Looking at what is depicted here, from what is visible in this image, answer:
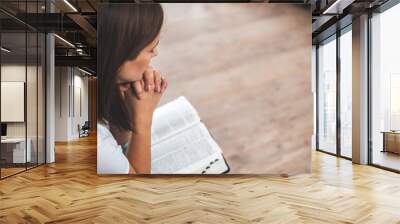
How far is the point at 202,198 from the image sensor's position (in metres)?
4.82

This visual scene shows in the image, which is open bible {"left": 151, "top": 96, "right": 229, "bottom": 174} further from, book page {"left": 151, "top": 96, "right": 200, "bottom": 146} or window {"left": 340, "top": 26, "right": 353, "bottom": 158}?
window {"left": 340, "top": 26, "right": 353, "bottom": 158}

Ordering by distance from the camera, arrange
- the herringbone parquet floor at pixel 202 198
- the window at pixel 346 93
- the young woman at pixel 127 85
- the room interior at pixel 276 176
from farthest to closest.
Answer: the window at pixel 346 93 < the young woman at pixel 127 85 < the room interior at pixel 276 176 < the herringbone parquet floor at pixel 202 198

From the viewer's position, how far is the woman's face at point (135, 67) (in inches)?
250

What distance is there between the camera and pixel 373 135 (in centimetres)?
799

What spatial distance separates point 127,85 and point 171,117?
2.91ft

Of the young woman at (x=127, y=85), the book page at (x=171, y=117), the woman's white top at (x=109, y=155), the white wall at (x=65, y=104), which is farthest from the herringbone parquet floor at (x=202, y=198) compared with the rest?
the white wall at (x=65, y=104)

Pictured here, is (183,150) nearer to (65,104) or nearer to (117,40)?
(117,40)

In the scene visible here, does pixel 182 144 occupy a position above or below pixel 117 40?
below

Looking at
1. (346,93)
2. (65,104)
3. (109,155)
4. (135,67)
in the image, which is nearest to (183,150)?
(109,155)

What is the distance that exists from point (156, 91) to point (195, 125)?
0.84m

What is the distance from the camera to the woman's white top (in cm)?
634

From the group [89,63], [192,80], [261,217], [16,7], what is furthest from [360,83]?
[89,63]

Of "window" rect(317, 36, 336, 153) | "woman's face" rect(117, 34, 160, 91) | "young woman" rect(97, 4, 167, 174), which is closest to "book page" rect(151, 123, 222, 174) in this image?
"young woman" rect(97, 4, 167, 174)

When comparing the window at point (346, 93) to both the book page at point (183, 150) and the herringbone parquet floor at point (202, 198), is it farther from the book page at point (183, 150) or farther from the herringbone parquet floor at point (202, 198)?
the book page at point (183, 150)
